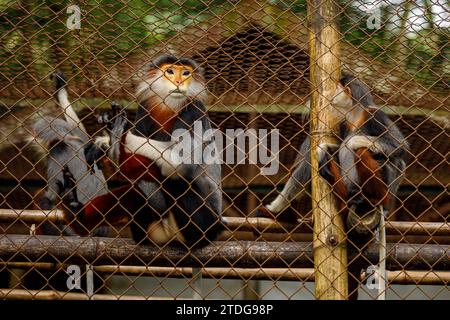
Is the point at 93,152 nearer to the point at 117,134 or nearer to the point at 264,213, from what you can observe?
the point at 117,134

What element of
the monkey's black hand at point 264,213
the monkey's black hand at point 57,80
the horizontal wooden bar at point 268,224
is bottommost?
the horizontal wooden bar at point 268,224

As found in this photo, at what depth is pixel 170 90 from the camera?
3152mm

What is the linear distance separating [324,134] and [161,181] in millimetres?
839

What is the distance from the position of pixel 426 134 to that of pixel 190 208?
2.06 meters

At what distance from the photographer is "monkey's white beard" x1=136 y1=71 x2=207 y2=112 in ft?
10.2

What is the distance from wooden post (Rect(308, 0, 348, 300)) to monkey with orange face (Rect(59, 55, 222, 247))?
517 millimetres

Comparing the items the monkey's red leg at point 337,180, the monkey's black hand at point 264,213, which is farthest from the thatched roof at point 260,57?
the monkey's black hand at point 264,213

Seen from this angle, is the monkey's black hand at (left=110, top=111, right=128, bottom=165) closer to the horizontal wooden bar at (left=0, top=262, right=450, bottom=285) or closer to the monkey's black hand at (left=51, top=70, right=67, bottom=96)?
the horizontal wooden bar at (left=0, top=262, right=450, bottom=285)

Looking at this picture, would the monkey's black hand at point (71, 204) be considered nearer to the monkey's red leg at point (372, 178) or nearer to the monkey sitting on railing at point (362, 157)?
the monkey sitting on railing at point (362, 157)

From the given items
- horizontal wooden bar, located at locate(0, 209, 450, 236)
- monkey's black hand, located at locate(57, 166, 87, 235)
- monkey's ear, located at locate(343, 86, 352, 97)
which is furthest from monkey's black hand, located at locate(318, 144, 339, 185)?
monkey's black hand, located at locate(57, 166, 87, 235)

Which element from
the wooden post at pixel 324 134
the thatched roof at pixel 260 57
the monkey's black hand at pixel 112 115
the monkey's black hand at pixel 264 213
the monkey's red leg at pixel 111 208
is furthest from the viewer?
the monkey's black hand at pixel 264 213

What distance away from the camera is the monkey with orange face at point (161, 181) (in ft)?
9.32
